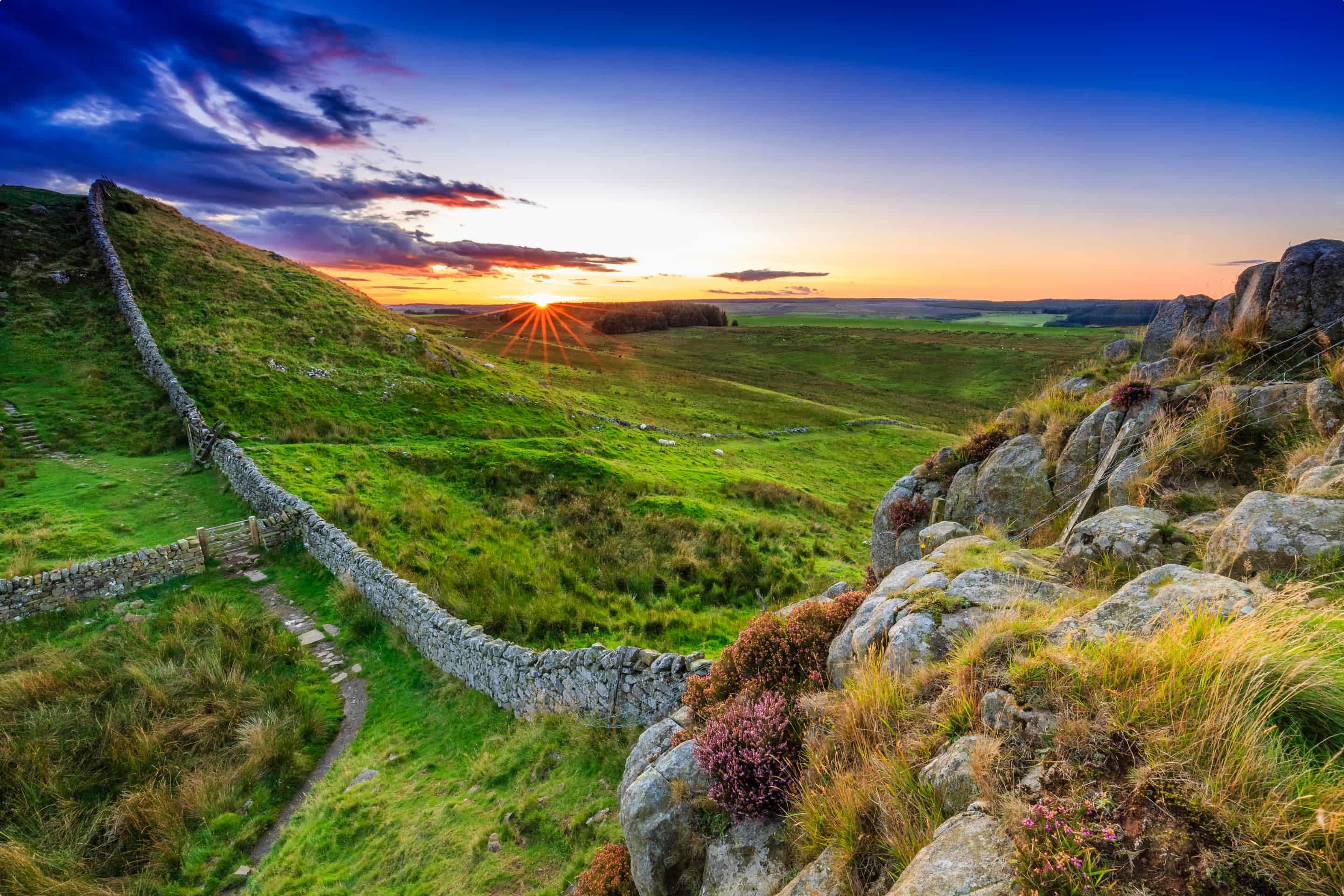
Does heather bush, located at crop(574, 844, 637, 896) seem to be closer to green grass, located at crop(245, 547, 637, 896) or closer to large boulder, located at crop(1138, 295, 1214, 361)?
green grass, located at crop(245, 547, 637, 896)

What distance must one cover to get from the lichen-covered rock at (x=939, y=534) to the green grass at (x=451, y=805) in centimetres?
671

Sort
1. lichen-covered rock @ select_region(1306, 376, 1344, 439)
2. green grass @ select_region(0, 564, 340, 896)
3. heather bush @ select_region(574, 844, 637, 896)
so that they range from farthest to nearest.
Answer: green grass @ select_region(0, 564, 340, 896), lichen-covered rock @ select_region(1306, 376, 1344, 439), heather bush @ select_region(574, 844, 637, 896)

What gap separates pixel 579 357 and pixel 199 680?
6403cm

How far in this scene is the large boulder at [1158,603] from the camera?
4484 millimetres

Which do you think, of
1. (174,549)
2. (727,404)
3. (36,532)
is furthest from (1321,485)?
(727,404)

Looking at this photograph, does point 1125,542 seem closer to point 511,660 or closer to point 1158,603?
point 1158,603

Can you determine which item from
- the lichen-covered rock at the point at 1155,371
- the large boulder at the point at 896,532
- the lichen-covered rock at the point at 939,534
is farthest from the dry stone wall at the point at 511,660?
the lichen-covered rock at the point at 1155,371

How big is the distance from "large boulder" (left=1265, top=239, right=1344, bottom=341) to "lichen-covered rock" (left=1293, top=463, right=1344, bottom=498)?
555cm

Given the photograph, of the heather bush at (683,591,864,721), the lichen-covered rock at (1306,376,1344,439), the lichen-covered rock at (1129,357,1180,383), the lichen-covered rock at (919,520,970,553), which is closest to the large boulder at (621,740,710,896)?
the heather bush at (683,591,864,721)

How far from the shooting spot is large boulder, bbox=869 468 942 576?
40.8 ft

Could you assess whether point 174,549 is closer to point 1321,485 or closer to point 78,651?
point 78,651

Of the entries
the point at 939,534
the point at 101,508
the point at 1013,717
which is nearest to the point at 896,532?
the point at 939,534

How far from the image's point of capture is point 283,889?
7.89 meters

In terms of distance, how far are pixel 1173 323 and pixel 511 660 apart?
16.5 metres
